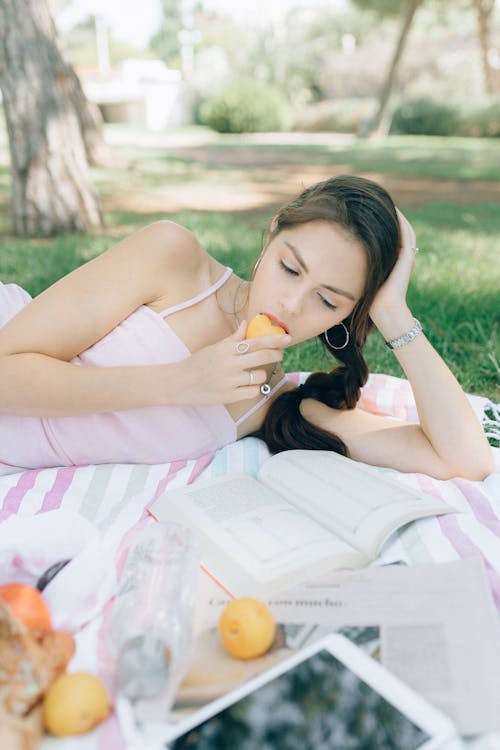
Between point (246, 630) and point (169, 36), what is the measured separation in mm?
83021

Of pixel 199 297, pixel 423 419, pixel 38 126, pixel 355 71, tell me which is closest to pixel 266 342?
pixel 199 297

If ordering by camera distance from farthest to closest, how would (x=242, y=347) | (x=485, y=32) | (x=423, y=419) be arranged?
1. (x=485, y=32)
2. (x=423, y=419)
3. (x=242, y=347)

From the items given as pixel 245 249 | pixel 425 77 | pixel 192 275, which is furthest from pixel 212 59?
pixel 192 275

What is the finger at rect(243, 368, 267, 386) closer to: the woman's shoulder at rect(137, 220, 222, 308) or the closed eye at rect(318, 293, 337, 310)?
the closed eye at rect(318, 293, 337, 310)

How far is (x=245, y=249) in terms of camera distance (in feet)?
18.6

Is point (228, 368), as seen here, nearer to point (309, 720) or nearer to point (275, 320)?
point (275, 320)

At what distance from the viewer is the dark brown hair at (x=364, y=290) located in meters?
2.14

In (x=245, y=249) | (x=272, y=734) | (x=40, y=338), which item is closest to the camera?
(x=272, y=734)

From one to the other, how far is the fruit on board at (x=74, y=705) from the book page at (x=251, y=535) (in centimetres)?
42

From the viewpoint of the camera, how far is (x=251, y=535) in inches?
72.2

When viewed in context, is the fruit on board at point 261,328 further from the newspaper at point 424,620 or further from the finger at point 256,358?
the newspaper at point 424,620

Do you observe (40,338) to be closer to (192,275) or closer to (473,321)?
(192,275)

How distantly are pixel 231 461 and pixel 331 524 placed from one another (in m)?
0.58

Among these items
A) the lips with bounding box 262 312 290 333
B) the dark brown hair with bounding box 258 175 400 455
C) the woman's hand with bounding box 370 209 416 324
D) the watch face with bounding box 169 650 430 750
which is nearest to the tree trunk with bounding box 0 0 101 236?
the dark brown hair with bounding box 258 175 400 455
